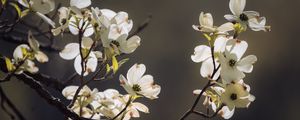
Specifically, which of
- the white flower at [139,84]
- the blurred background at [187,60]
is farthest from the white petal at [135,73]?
the blurred background at [187,60]

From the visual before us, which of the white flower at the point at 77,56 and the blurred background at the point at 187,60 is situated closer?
the white flower at the point at 77,56

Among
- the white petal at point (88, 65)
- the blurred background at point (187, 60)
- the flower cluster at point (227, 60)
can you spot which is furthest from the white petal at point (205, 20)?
the blurred background at point (187, 60)

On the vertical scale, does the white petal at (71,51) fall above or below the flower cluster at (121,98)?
above

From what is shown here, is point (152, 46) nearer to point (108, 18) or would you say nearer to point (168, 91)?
point (168, 91)

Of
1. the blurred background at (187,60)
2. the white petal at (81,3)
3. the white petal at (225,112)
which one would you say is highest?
the white petal at (81,3)

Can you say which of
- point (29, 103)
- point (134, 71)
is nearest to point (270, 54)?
point (29, 103)

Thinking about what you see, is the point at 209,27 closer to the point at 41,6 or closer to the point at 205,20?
the point at 205,20

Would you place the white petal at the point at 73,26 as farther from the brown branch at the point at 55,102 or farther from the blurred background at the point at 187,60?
the blurred background at the point at 187,60
